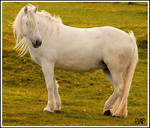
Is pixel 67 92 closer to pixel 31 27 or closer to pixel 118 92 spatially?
pixel 118 92

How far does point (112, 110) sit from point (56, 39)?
7.58 ft

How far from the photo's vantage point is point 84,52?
397 inches

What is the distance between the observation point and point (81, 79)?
1541cm

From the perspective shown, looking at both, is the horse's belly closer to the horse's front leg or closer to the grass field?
the horse's front leg

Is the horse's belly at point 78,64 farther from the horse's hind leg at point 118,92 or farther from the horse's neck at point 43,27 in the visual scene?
the horse's neck at point 43,27

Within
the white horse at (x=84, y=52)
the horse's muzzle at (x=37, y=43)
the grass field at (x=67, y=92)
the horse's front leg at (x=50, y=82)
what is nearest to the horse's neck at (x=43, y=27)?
the white horse at (x=84, y=52)

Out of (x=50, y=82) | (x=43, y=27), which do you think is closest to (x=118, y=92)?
(x=50, y=82)

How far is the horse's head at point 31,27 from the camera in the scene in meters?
9.49

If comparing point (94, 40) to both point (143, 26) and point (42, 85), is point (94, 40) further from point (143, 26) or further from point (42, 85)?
point (143, 26)

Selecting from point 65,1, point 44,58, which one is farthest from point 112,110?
point 65,1

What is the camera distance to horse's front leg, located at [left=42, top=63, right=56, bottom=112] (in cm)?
1002

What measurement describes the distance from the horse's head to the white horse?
0.79 ft

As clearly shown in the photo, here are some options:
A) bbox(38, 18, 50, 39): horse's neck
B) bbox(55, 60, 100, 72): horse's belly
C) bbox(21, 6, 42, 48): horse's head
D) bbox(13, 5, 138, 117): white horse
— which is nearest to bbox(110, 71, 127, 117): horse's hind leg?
bbox(13, 5, 138, 117): white horse

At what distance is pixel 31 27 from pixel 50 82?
1.51 metres
